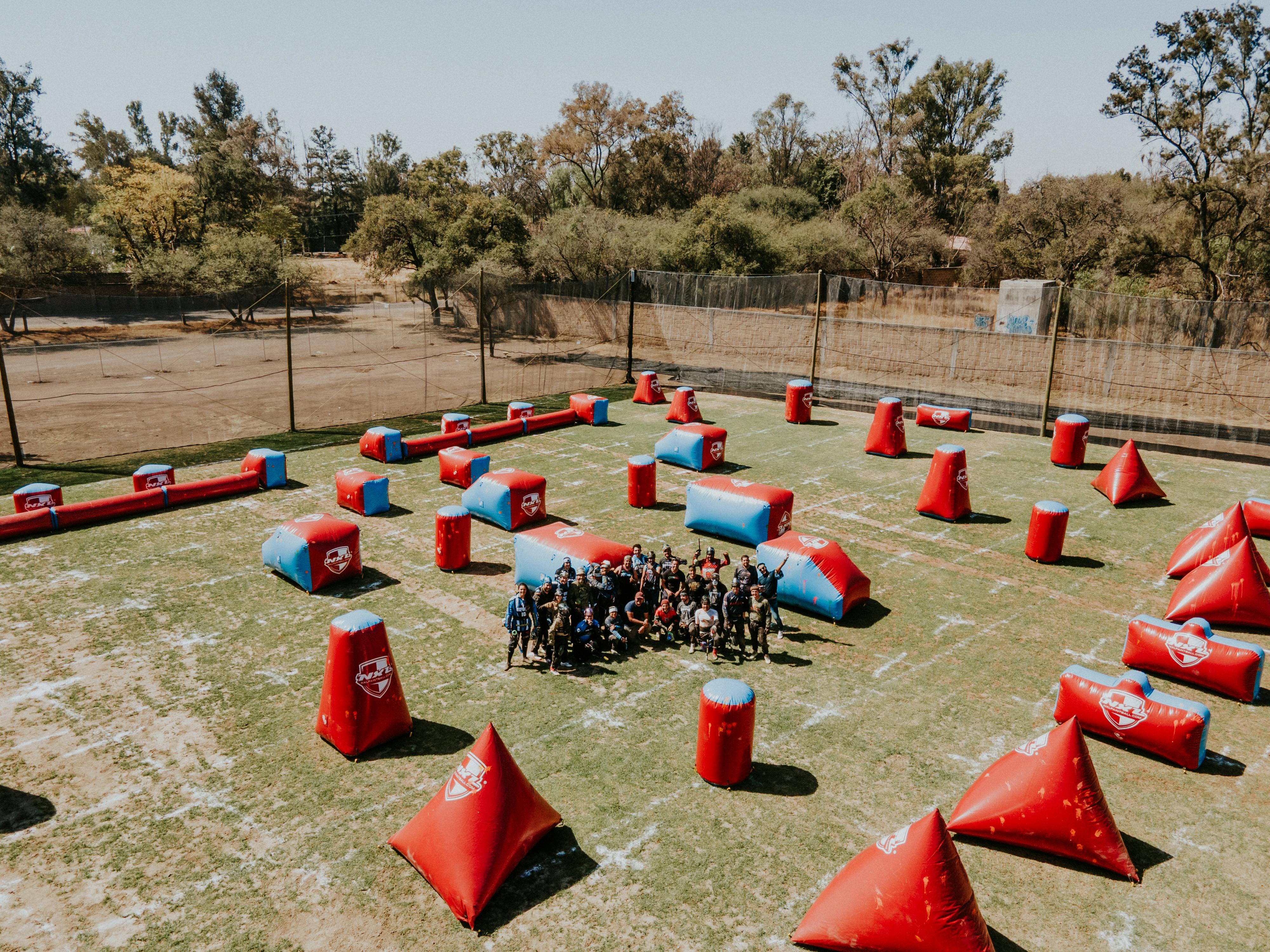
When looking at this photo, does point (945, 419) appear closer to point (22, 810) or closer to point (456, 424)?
point (456, 424)

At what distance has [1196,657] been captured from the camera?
36.8 ft

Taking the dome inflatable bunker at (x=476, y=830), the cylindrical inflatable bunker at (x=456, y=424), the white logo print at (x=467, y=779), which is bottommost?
the dome inflatable bunker at (x=476, y=830)

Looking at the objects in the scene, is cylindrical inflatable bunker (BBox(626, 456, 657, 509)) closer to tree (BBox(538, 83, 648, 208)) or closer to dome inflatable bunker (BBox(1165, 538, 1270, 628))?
dome inflatable bunker (BBox(1165, 538, 1270, 628))

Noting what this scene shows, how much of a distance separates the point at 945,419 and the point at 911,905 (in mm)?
21825

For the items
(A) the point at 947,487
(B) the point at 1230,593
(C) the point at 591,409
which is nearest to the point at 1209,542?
(B) the point at 1230,593

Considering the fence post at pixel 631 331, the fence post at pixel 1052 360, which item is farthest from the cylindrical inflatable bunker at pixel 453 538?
the fence post at pixel 1052 360

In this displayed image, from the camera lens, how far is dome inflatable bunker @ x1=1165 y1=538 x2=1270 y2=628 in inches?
514

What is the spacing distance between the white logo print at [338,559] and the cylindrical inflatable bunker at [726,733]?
7530 mm

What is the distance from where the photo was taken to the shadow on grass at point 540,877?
7203 millimetres

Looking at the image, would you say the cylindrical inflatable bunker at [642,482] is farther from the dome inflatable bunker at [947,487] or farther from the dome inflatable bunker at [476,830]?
the dome inflatable bunker at [476,830]

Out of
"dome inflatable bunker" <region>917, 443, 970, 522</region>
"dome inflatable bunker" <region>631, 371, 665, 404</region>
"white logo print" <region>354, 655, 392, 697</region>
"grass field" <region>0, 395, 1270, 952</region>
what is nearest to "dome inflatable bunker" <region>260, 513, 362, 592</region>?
"grass field" <region>0, 395, 1270, 952</region>

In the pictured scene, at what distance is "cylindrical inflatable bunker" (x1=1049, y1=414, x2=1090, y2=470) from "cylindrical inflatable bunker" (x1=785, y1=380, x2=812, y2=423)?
7624mm

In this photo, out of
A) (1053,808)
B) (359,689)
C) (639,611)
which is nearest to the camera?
(1053,808)

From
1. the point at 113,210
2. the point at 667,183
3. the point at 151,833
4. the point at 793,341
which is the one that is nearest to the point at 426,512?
the point at 151,833
